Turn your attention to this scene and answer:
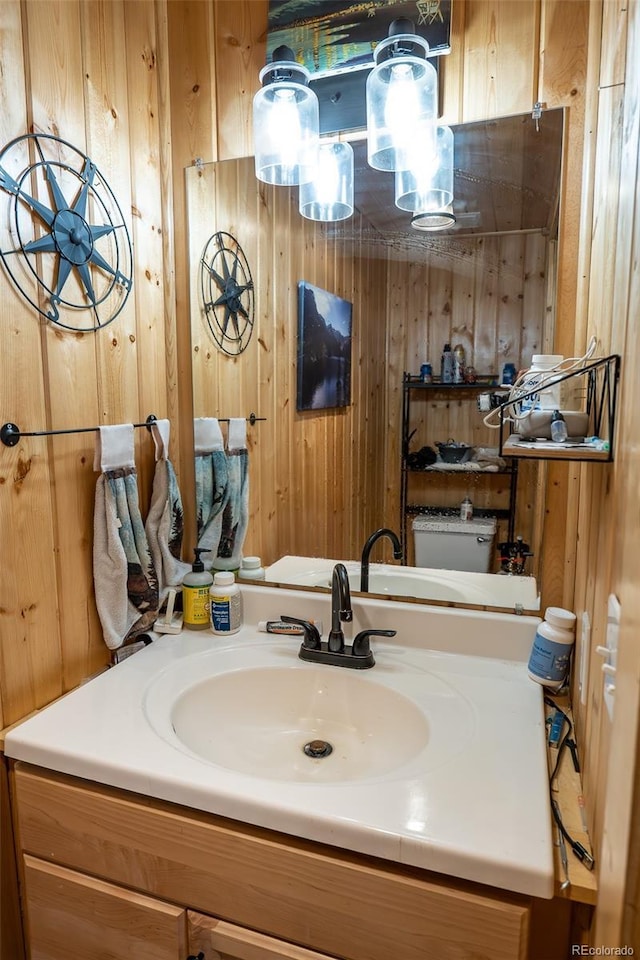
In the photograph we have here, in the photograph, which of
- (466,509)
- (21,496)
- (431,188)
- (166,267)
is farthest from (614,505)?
(166,267)

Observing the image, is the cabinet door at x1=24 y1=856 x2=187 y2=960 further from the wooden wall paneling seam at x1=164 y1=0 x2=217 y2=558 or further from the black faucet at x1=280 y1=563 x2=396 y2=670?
the wooden wall paneling seam at x1=164 y1=0 x2=217 y2=558

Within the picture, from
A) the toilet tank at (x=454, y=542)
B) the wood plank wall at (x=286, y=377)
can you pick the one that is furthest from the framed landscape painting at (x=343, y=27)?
the toilet tank at (x=454, y=542)

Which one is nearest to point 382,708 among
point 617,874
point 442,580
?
point 442,580

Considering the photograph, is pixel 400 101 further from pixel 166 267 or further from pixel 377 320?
pixel 166 267

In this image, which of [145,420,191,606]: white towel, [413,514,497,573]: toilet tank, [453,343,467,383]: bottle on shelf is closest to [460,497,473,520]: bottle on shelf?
[413,514,497,573]: toilet tank

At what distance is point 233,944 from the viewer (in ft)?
2.83

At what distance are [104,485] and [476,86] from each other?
3.64 ft

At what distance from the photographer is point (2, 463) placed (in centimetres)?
100

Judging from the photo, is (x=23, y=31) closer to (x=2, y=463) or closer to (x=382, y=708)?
(x=2, y=463)

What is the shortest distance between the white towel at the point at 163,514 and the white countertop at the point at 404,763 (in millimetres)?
163

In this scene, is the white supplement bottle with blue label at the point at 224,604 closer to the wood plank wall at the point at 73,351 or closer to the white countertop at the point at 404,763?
the white countertop at the point at 404,763

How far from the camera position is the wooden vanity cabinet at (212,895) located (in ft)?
2.47

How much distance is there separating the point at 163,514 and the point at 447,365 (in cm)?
74

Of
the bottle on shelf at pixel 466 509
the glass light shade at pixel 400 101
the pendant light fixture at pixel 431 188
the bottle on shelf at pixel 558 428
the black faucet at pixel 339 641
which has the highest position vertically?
the glass light shade at pixel 400 101
